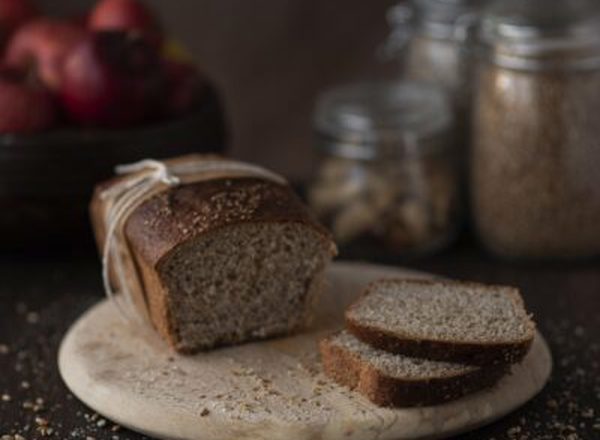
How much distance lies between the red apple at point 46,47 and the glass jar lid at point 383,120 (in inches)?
20.1

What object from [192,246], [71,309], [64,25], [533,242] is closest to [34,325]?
[71,309]

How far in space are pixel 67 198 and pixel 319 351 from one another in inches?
26.4

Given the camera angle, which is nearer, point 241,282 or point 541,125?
point 241,282

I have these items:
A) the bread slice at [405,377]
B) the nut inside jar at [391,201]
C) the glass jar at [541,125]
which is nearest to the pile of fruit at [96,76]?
the nut inside jar at [391,201]

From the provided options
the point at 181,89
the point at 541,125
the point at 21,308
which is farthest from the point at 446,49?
the point at 21,308

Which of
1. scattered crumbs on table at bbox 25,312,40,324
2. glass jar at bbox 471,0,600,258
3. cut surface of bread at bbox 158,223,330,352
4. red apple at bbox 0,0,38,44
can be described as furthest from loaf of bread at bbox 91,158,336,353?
red apple at bbox 0,0,38,44

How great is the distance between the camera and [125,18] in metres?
2.61

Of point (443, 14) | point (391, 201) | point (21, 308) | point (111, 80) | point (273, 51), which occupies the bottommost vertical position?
point (21, 308)

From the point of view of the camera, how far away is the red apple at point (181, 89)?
101 inches

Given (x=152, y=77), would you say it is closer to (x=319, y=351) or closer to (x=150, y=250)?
(x=150, y=250)

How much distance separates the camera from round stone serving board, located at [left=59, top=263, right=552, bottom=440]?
1819mm

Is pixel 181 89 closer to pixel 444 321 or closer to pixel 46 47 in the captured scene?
pixel 46 47

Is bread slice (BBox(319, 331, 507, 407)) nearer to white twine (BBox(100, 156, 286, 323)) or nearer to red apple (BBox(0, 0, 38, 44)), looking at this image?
white twine (BBox(100, 156, 286, 323))

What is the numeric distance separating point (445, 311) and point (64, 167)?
85 cm
